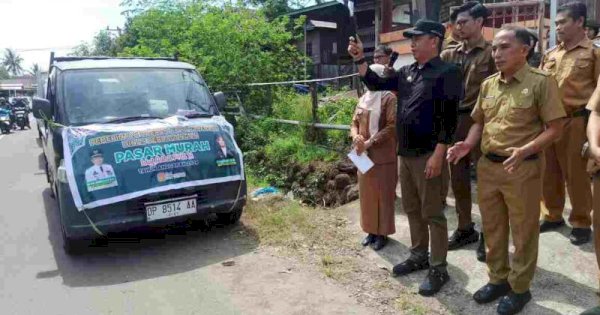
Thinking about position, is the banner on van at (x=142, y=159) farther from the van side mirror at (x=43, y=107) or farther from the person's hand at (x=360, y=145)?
the person's hand at (x=360, y=145)

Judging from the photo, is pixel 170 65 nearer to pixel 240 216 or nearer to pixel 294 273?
pixel 240 216

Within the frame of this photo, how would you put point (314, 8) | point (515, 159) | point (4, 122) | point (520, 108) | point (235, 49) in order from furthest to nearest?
point (4, 122) → point (314, 8) → point (235, 49) → point (520, 108) → point (515, 159)

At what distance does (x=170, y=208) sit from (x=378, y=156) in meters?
1.98

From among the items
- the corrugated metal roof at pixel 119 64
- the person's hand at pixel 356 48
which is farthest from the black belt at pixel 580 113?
the corrugated metal roof at pixel 119 64

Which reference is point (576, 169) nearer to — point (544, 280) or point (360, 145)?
point (544, 280)

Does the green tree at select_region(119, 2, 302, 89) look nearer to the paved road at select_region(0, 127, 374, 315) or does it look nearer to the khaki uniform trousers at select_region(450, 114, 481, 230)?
the paved road at select_region(0, 127, 374, 315)

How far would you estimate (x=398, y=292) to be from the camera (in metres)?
3.50

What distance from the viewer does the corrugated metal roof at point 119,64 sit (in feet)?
17.3

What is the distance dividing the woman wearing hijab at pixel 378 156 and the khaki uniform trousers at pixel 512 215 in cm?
111

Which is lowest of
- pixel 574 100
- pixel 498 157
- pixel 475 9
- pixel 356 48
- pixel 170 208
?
pixel 170 208

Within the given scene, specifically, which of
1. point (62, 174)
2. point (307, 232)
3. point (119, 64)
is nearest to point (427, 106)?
point (307, 232)

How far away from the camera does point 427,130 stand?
3336 mm

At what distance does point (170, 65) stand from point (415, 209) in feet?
11.6

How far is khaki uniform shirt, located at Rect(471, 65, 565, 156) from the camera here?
9.05 ft
